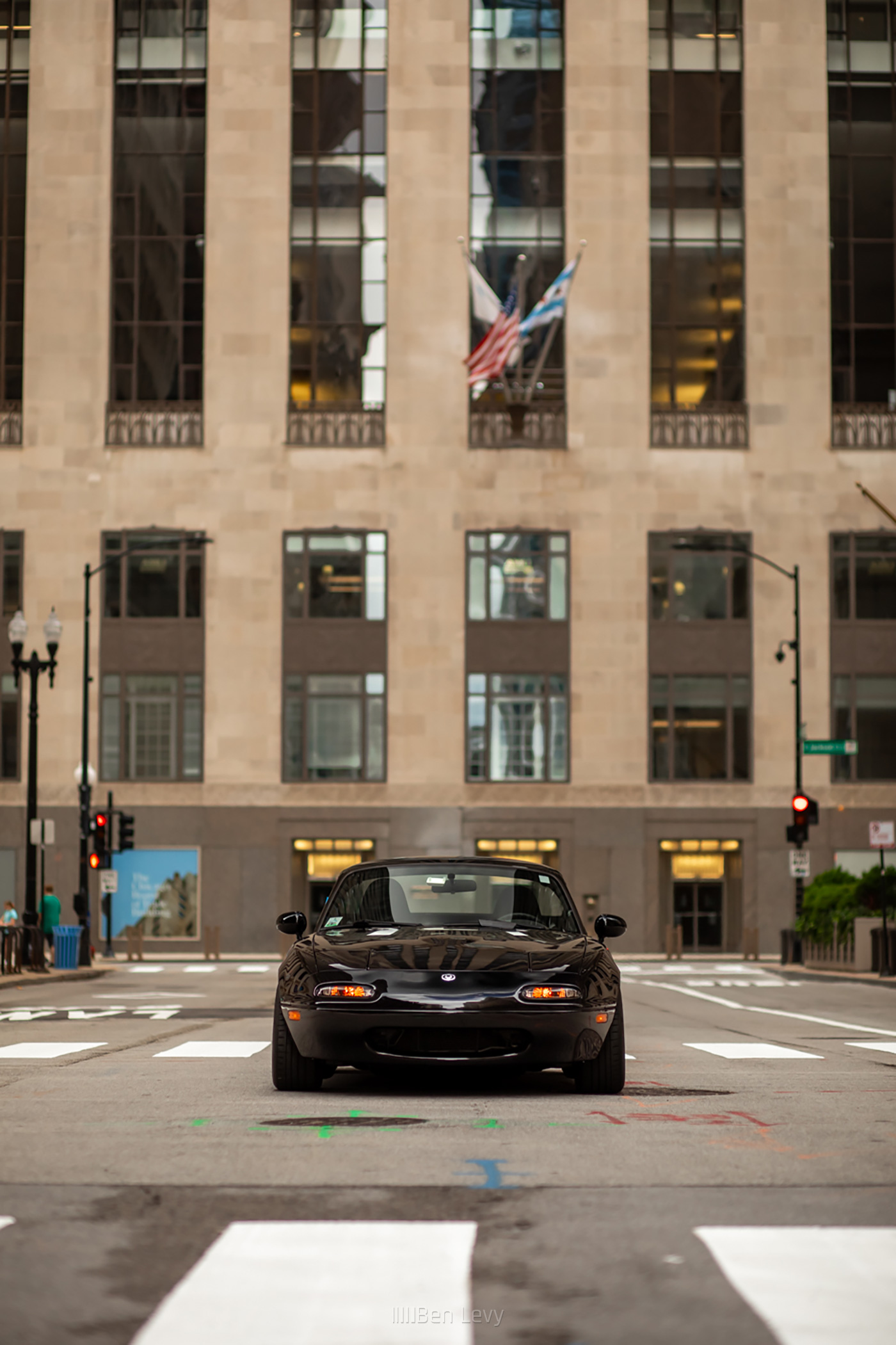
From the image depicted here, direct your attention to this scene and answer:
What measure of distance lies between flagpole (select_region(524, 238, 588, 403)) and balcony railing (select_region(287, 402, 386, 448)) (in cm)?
472

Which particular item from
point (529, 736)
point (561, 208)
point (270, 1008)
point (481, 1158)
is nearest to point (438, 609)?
point (529, 736)

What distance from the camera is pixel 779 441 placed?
5675cm

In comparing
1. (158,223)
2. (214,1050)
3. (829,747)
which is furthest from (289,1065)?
(158,223)

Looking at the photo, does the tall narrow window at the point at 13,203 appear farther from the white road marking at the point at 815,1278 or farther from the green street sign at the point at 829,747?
the white road marking at the point at 815,1278

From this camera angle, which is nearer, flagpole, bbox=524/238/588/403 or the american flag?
the american flag

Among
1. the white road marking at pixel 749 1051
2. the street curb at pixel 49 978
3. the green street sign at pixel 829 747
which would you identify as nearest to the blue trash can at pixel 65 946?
the street curb at pixel 49 978

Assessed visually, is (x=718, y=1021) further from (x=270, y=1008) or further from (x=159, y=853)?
(x=159, y=853)

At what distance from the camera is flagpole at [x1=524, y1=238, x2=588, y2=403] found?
5297 centimetres

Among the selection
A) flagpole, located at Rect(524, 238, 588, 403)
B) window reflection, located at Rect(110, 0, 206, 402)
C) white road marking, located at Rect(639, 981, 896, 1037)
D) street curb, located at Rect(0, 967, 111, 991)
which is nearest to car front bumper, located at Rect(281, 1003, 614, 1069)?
white road marking, located at Rect(639, 981, 896, 1037)

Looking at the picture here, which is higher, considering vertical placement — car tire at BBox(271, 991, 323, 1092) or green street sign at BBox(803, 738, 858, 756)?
green street sign at BBox(803, 738, 858, 756)

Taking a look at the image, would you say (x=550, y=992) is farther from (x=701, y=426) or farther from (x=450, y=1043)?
(x=701, y=426)

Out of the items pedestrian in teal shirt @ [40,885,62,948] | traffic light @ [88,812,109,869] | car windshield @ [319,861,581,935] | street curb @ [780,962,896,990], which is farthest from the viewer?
traffic light @ [88,812,109,869]

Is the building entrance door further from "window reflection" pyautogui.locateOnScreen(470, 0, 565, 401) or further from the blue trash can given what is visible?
the blue trash can

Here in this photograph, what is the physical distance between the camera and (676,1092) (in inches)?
453
